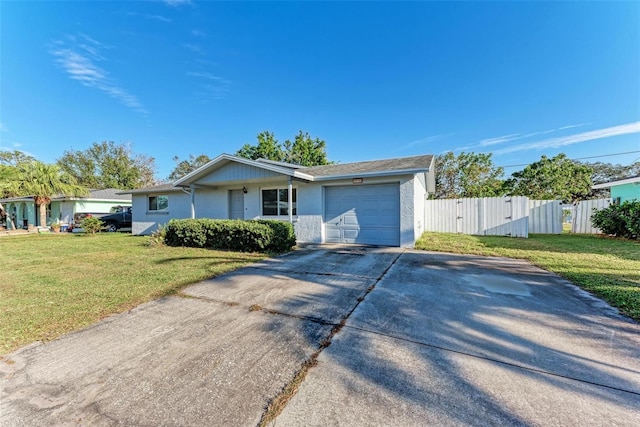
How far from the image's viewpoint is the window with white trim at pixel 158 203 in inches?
570

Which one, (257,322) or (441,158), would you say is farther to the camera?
(441,158)

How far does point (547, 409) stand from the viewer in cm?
180

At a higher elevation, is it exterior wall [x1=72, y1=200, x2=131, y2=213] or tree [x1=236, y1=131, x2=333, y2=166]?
tree [x1=236, y1=131, x2=333, y2=166]

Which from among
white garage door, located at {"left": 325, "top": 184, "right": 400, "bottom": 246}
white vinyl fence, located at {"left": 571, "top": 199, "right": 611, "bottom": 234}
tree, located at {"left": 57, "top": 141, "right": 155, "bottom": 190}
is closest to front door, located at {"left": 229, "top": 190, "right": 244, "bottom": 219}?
white garage door, located at {"left": 325, "top": 184, "right": 400, "bottom": 246}

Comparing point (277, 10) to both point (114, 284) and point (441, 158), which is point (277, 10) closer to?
point (114, 284)

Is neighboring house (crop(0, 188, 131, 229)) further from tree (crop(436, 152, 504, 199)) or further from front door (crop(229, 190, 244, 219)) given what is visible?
tree (crop(436, 152, 504, 199))

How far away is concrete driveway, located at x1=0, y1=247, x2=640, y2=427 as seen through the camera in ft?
5.91

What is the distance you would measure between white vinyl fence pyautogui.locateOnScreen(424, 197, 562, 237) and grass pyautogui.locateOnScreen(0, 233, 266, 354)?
10544 millimetres

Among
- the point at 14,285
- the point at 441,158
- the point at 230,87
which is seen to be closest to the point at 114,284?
the point at 14,285

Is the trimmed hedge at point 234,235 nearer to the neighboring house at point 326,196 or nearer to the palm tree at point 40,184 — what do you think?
the neighboring house at point 326,196

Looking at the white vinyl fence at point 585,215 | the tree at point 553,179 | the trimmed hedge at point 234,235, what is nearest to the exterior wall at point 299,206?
the trimmed hedge at point 234,235

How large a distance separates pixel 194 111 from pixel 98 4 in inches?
415

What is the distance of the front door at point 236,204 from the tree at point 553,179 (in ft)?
67.3

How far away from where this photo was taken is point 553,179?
746 inches
